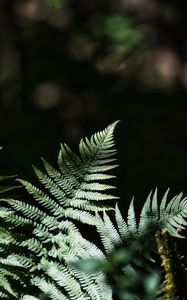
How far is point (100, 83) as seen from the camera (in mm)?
5258

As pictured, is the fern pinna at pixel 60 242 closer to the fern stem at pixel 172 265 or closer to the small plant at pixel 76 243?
the small plant at pixel 76 243

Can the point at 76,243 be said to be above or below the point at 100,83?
below

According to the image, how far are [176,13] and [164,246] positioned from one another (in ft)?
14.4

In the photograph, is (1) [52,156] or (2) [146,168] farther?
(2) [146,168]

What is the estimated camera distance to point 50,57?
5.46 metres

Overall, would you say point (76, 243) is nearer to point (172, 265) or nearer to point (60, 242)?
point (60, 242)

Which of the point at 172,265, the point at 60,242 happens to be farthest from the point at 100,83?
Result: the point at 172,265

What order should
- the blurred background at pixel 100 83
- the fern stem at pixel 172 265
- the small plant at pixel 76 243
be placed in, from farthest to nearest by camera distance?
the blurred background at pixel 100 83 < the small plant at pixel 76 243 < the fern stem at pixel 172 265

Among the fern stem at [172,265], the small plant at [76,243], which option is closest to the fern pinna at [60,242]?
the small plant at [76,243]

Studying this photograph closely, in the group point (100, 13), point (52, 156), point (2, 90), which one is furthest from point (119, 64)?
point (52, 156)

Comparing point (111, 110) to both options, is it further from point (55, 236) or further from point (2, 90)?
point (55, 236)

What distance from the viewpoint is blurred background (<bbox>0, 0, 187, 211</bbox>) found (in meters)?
4.47

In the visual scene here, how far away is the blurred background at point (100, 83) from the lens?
4473 millimetres

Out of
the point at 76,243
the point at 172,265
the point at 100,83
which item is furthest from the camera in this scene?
the point at 100,83
